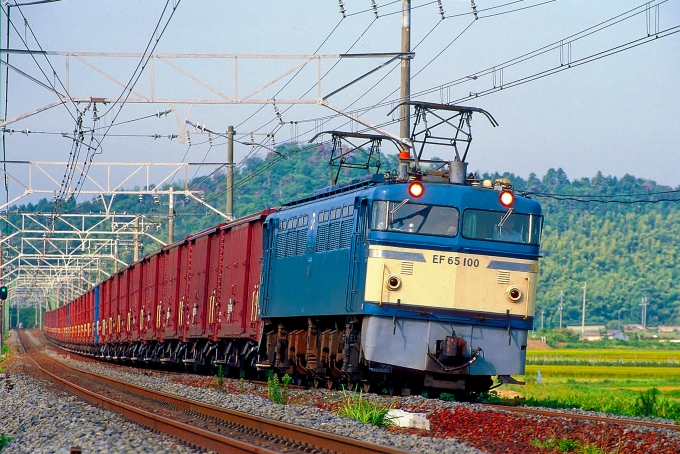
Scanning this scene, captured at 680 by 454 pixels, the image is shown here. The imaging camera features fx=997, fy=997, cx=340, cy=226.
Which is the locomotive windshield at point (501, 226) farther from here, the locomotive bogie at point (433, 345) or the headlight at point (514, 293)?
the locomotive bogie at point (433, 345)

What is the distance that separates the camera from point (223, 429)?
44.0 ft

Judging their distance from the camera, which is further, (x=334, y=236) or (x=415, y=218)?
(x=334, y=236)

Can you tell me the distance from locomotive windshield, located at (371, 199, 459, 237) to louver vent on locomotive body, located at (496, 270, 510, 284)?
1022 millimetres

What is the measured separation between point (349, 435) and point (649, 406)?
25.4 feet

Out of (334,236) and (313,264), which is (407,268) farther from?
(313,264)

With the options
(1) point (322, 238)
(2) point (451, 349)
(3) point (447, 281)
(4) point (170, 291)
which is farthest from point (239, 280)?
(2) point (451, 349)

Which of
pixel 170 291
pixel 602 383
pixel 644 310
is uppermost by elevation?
pixel 170 291

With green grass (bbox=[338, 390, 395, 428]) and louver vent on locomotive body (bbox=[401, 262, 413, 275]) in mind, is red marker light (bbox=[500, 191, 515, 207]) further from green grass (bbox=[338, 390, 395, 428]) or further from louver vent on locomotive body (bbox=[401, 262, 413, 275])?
green grass (bbox=[338, 390, 395, 428])

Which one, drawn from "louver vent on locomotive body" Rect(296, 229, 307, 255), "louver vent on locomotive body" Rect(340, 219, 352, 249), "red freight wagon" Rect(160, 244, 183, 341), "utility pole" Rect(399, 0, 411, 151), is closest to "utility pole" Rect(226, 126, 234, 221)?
"red freight wagon" Rect(160, 244, 183, 341)

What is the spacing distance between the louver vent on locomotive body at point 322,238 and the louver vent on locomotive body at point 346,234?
92 centimetres

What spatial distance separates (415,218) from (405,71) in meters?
6.58

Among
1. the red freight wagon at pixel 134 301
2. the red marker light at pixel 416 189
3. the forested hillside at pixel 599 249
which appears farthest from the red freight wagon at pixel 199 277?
the forested hillside at pixel 599 249

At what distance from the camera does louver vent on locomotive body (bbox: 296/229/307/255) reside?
787 inches

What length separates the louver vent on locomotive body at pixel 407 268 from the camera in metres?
16.4
